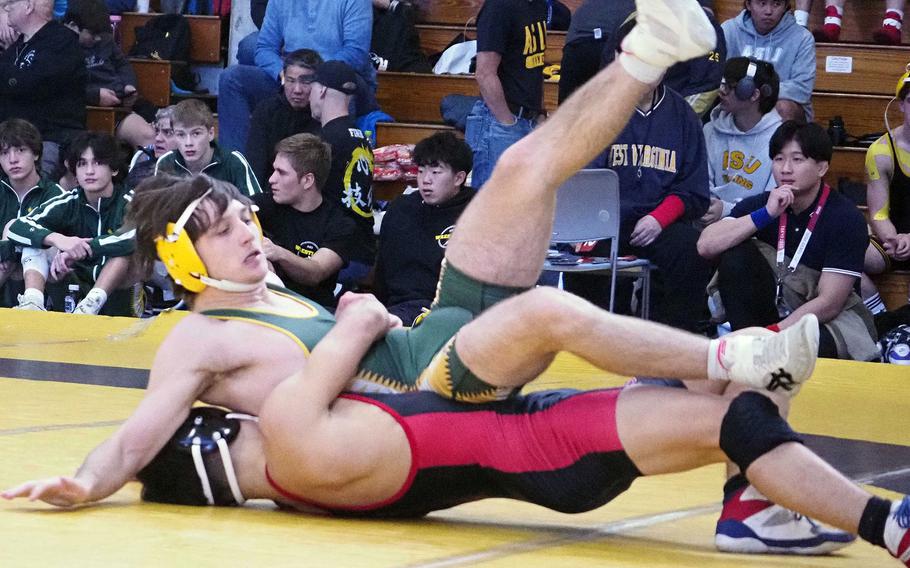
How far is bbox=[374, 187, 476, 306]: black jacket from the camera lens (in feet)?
20.0

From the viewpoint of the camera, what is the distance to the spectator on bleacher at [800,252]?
18.2ft

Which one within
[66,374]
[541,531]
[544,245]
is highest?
[544,245]

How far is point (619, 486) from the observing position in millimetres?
2516

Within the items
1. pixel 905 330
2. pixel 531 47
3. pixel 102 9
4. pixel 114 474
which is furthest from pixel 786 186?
pixel 102 9

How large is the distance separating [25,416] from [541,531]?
70.2 inches

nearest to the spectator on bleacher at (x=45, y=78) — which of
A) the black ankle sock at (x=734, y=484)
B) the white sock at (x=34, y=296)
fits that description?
the white sock at (x=34, y=296)

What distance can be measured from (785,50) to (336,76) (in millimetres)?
2210

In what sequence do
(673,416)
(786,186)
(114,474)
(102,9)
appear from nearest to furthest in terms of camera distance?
(673,416) → (114,474) → (786,186) → (102,9)

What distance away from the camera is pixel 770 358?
2.30 meters

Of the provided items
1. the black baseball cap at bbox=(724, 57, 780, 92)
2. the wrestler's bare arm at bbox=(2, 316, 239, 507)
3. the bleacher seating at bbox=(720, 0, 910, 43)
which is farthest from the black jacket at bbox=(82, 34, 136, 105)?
the wrestler's bare arm at bbox=(2, 316, 239, 507)

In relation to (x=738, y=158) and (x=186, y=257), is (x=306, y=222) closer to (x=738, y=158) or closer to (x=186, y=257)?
(x=738, y=158)

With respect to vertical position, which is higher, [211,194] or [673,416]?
[211,194]

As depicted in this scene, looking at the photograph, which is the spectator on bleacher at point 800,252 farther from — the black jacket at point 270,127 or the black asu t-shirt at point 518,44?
the black jacket at point 270,127

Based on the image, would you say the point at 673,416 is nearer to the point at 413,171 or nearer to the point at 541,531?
the point at 541,531
